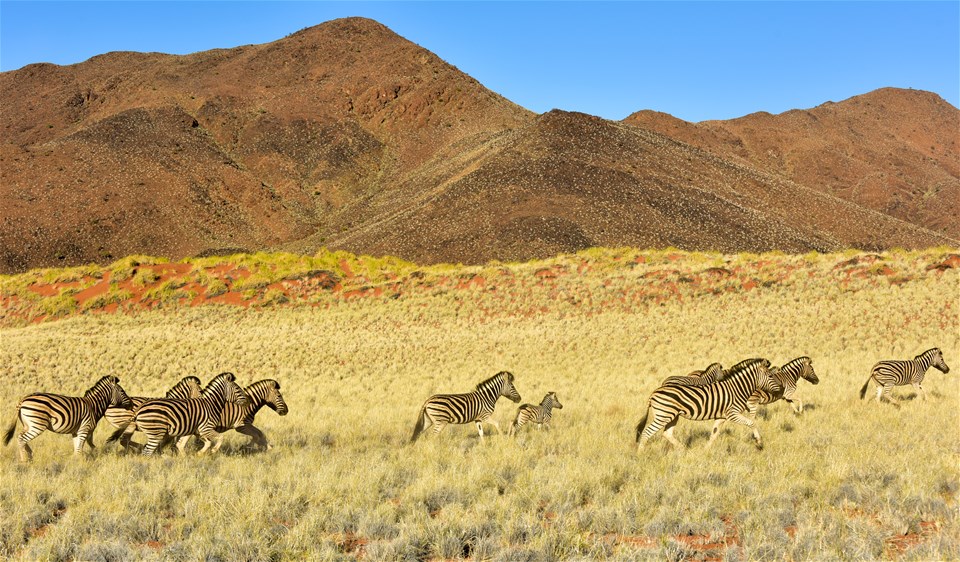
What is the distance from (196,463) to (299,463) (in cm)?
168

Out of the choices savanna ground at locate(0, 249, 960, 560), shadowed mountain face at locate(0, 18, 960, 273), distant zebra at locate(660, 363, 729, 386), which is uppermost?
shadowed mountain face at locate(0, 18, 960, 273)

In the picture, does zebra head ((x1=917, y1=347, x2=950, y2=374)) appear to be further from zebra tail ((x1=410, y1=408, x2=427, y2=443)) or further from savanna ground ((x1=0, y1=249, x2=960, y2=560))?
zebra tail ((x1=410, y1=408, x2=427, y2=443))

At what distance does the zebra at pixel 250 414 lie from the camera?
12.2 m

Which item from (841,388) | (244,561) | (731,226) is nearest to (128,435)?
(244,561)

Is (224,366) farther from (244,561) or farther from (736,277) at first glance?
(736,277)

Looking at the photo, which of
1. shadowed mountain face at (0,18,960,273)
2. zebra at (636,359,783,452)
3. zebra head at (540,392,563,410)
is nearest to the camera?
zebra at (636,359,783,452)

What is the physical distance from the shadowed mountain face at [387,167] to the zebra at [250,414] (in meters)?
55.7

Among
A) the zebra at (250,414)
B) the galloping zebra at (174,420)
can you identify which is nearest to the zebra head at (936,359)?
the zebra at (250,414)

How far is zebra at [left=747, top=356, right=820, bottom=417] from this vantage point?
13.6 meters

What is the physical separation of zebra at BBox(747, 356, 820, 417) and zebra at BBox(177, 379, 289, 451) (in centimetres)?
875

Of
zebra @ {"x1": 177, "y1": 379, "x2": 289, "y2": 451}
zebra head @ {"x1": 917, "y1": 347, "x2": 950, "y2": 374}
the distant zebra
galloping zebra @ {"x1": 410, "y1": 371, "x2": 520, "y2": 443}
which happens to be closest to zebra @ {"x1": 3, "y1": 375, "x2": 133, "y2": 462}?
zebra @ {"x1": 177, "y1": 379, "x2": 289, "y2": 451}

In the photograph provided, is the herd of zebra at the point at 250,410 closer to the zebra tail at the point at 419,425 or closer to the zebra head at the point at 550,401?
the zebra tail at the point at 419,425

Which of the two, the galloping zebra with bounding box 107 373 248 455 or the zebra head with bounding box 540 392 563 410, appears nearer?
the galloping zebra with bounding box 107 373 248 455

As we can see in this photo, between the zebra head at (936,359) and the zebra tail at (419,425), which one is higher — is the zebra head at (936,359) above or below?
above
